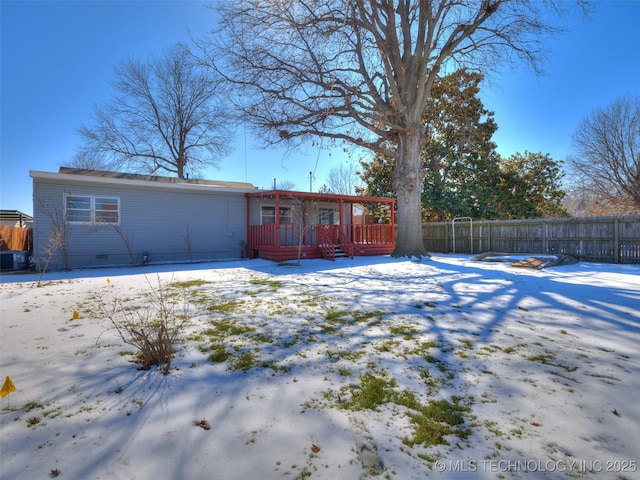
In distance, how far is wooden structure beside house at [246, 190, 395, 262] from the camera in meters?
11.7

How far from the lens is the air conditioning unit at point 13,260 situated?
9.59 m

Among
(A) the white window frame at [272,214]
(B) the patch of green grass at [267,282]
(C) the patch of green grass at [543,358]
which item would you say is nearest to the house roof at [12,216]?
(A) the white window frame at [272,214]

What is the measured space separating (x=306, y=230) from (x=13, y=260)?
389 inches

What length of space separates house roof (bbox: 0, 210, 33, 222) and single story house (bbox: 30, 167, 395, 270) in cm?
1417

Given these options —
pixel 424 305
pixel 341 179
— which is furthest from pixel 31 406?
pixel 341 179

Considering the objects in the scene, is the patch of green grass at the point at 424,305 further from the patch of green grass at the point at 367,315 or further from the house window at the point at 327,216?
the house window at the point at 327,216

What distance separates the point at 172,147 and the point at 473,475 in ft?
86.8

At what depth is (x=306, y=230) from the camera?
1287 cm

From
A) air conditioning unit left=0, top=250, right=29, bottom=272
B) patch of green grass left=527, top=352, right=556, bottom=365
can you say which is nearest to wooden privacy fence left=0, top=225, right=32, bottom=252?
air conditioning unit left=0, top=250, right=29, bottom=272

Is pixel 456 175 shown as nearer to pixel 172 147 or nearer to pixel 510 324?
pixel 510 324

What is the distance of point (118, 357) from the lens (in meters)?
2.82

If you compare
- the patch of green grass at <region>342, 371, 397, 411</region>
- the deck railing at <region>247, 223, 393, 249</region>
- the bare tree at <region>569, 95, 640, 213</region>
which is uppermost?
the bare tree at <region>569, 95, 640, 213</region>

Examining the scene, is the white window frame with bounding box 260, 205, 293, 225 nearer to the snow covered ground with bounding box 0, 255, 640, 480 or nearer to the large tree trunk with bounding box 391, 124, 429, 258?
the large tree trunk with bounding box 391, 124, 429, 258

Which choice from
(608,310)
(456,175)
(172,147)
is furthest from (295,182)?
(608,310)
